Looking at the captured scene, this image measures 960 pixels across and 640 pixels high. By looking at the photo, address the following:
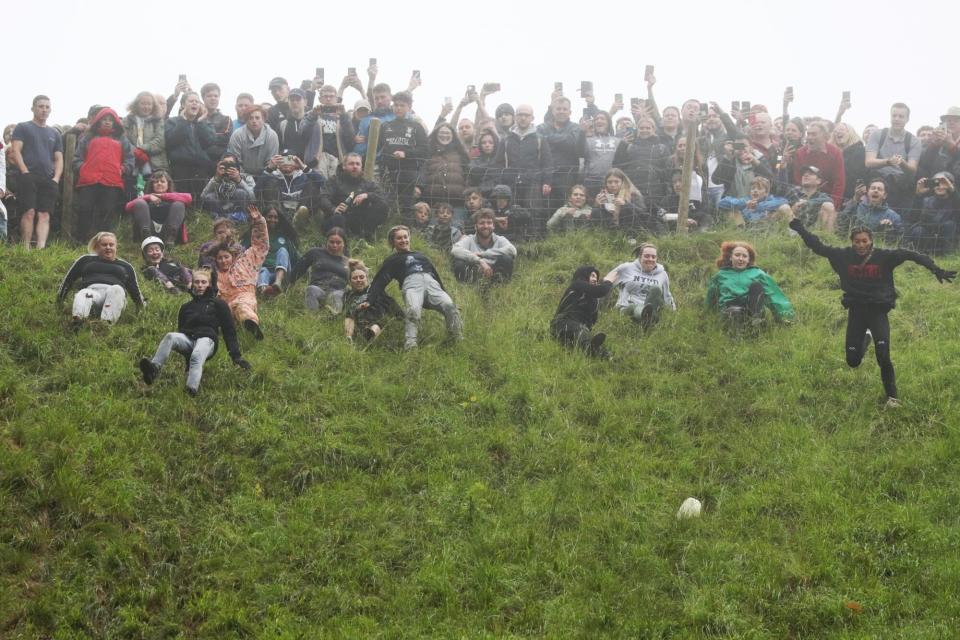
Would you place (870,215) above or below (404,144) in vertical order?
below

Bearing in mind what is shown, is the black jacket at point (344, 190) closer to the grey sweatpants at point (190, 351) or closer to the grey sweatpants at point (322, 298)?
the grey sweatpants at point (322, 298)

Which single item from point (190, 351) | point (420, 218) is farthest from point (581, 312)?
point (190, 351)

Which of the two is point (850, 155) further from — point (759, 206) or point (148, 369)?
point (148, 369)

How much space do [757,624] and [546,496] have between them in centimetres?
246

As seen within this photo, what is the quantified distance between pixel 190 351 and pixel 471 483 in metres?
3.13

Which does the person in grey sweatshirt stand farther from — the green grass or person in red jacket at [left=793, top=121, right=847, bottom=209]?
person in red jacket at [left=793, top=121, right=847, bottom=209]

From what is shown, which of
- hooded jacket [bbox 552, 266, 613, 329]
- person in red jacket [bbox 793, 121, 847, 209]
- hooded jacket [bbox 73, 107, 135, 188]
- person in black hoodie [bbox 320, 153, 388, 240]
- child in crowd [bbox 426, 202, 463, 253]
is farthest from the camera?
person in red jacket [bbox 793, 121, 847, 209]

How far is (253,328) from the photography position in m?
13.3

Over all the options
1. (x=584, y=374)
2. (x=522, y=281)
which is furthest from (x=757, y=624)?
(x=522, y=281)

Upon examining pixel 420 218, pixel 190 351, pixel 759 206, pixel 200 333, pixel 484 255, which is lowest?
pixel 190 351

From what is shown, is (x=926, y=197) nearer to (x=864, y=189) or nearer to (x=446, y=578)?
(x=864, y=189)

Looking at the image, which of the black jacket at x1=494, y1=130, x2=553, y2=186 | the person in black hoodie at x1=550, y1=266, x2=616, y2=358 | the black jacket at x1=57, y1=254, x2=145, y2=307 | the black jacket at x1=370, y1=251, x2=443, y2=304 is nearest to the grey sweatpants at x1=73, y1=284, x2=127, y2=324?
the black jacket at x1=57, y1=254, x2=145, y2=307

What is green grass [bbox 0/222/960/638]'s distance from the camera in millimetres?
9727

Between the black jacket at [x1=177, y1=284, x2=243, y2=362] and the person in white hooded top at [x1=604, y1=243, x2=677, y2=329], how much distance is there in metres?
4.96
